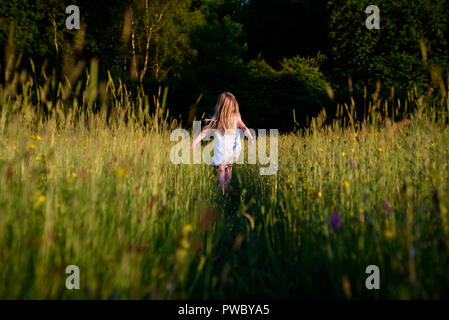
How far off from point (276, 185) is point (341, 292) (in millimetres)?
2068

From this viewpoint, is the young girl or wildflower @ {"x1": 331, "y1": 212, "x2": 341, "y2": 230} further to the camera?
the young girl

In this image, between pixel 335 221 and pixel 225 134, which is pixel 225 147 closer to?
pixel 225 134

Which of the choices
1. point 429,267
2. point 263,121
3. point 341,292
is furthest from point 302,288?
point 263,121

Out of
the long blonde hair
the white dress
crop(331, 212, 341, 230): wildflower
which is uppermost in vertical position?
the long blonde hair

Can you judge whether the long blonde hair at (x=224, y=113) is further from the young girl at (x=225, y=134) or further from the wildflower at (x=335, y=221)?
the wildflower at (x=335, y=221)

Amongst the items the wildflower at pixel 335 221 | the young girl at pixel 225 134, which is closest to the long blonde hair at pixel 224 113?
the young girl at pixel 225 134

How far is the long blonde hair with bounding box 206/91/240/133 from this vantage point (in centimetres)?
423

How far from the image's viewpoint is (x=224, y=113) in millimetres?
4266

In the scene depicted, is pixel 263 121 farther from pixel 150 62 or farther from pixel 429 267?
pixel 429 267

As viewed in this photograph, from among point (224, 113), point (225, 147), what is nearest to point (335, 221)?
point (225, 147)

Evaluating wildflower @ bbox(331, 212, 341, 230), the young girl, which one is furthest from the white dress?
wildflower @ bbox(331, 212, 341, 230)

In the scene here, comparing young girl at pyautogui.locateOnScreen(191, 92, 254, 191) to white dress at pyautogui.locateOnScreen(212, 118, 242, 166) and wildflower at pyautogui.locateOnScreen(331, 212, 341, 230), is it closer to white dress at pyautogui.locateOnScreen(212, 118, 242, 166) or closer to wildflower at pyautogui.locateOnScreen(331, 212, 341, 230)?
white dress at pyautogui.locateOnScreen(212, 118, 242, 166)

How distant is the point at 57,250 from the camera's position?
1.39 meters
